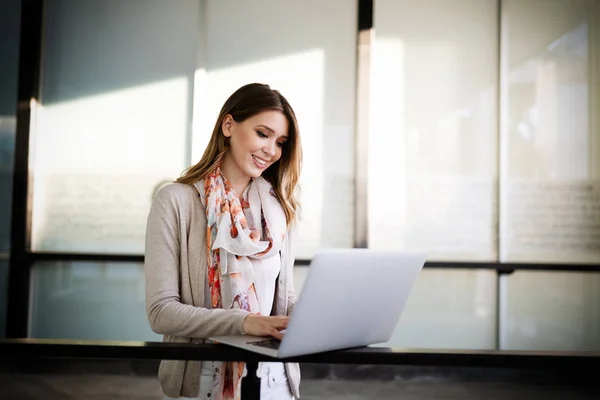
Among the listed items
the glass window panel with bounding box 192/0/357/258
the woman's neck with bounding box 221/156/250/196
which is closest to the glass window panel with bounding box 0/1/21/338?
the glass window panel with bounding box 192/0/357/258

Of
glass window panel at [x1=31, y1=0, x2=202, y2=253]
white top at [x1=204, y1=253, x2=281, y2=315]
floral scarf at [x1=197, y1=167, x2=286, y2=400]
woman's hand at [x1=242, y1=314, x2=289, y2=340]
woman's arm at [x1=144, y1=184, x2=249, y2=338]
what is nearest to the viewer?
woman's hand at [x1=242, y1=314, x2=289, y2=340]

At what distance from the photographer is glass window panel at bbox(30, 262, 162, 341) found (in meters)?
3.80

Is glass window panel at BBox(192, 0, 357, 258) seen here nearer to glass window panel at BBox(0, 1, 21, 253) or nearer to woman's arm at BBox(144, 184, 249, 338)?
glass window panel at BBox(0, 1, 21, 253)

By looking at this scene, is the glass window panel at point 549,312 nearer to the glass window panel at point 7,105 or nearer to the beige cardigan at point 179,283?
the beige cardigan at point 179,283

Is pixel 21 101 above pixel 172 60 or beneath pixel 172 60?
beneath

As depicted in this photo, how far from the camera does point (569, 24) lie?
147 inches

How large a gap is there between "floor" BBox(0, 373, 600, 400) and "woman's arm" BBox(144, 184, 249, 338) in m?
2.11

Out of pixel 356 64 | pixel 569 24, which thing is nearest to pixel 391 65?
pixel 356 64

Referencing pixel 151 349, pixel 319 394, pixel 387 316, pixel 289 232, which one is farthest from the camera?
pixel 319 394

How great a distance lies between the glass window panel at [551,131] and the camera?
3660mm

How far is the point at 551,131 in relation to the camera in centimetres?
371

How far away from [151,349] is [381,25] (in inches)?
128

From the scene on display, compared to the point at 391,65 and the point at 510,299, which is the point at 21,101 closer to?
the point at 391,65

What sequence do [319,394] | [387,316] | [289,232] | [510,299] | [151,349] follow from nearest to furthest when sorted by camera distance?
1. [151,349]
2. [387,316]
3. [289,232]
4. [319,394]
5. [510,299]
